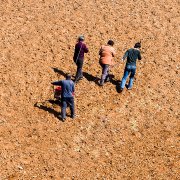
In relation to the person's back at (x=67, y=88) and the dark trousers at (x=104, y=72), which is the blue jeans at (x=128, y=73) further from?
the person's back at (x=67, y=88)

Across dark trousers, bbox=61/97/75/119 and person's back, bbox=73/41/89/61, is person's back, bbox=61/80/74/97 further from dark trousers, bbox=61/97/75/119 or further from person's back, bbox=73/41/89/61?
person's back, bbox=73/41/89/61

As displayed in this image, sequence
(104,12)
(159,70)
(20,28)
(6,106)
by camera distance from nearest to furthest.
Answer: (6,106)
(159,70)
(20,28)
(104,12)

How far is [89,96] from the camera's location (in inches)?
701

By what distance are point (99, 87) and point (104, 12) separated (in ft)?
23.5

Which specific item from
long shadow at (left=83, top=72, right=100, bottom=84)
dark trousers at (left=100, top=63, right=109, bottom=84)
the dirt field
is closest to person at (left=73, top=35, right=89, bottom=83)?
the dirt field

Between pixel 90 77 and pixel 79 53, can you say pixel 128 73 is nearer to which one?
pixel 90 77

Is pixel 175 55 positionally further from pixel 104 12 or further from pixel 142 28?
pixel 104 12

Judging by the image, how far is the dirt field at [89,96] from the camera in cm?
1490

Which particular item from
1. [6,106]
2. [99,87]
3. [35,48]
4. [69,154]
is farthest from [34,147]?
[35,48]

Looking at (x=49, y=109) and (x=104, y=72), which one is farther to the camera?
(x=104, y=72)

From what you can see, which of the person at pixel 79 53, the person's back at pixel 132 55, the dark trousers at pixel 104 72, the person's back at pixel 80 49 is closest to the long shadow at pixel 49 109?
the person at pixel 79 53

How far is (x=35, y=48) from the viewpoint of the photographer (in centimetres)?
2050

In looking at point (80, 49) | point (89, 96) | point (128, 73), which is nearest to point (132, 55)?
point (128, 73)

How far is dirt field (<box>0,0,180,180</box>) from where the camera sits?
48.9 feet
